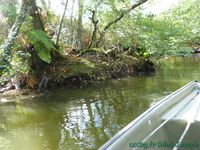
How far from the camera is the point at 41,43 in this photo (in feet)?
39.2

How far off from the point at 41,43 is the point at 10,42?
1316mm

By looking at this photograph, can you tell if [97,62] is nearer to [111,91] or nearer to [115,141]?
[111,91]

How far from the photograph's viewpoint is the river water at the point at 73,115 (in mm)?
6273

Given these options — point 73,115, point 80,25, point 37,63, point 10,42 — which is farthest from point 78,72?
point 73,115

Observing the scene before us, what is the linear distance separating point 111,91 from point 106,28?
3847 mm

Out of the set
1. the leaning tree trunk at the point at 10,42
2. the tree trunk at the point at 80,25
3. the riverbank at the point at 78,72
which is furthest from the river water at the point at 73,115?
the tree trunk at the point at 80,25

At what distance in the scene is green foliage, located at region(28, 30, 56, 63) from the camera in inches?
449

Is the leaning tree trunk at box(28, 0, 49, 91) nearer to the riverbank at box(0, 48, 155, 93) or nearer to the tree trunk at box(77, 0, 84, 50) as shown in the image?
the riverbank at box(0, 48, 155, 93)

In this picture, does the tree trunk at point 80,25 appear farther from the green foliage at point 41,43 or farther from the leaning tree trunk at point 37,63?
the green foliage at point 41,43

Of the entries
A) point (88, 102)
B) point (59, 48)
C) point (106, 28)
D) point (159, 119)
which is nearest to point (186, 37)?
point (106, 28)

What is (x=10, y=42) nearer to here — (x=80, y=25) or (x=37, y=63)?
(x=37, y=63)

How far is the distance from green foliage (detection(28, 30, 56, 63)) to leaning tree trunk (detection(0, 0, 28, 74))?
592 millimetres

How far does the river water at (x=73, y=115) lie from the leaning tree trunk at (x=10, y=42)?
1.32 m

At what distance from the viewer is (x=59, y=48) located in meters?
14.0
